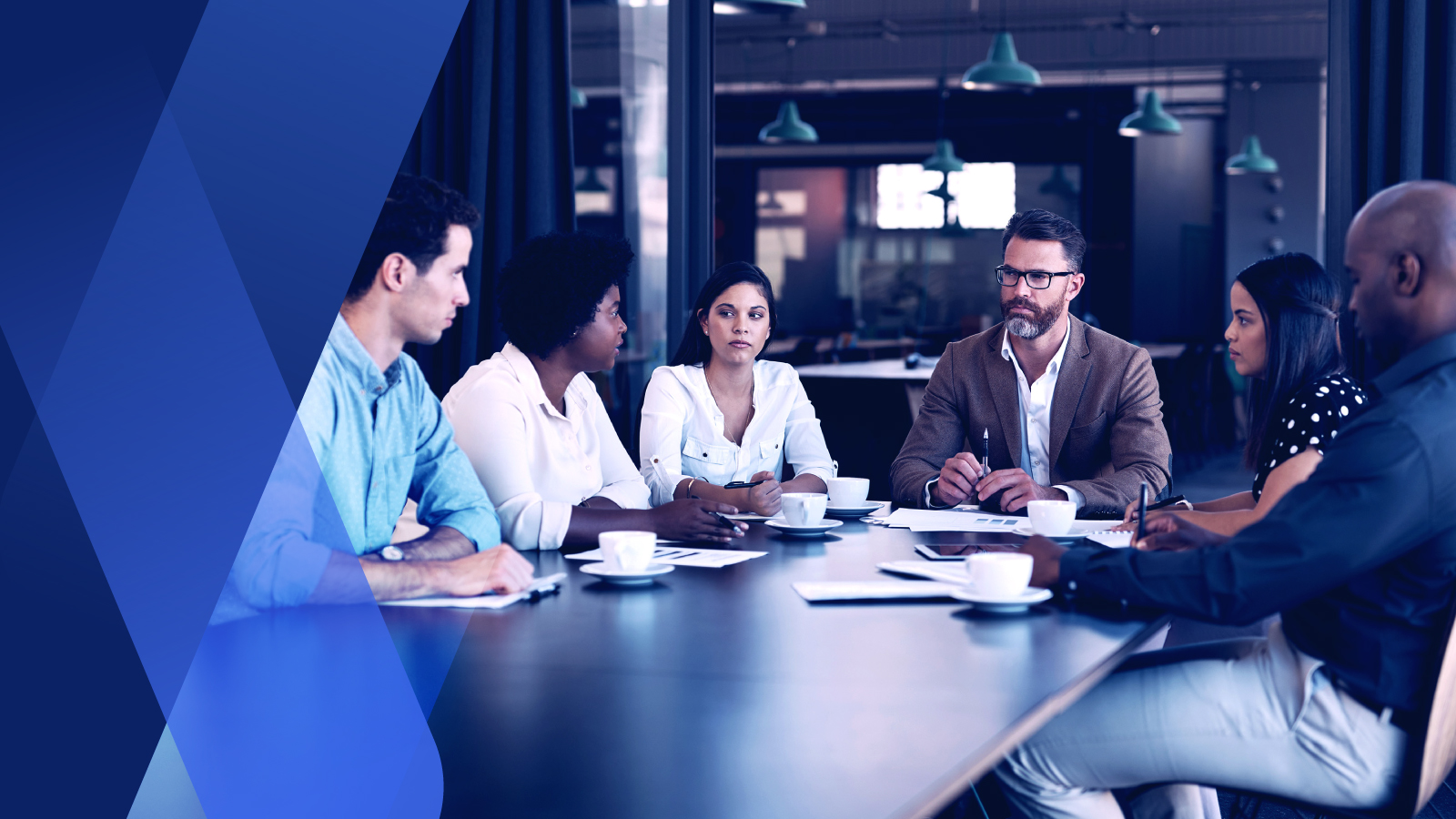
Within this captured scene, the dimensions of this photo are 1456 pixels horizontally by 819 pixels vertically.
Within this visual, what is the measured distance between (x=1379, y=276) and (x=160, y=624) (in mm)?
1767

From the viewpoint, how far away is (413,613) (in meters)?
1.61

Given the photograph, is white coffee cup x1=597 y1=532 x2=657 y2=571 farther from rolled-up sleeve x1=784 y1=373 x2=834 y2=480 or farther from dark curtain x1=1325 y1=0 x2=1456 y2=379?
dark curtain x1=1325 y1=0 x2=1456 y2=379

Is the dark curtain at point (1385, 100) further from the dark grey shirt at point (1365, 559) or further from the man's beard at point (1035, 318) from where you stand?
the dark grey shirt at point (1365, 559)

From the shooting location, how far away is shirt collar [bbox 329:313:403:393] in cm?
191

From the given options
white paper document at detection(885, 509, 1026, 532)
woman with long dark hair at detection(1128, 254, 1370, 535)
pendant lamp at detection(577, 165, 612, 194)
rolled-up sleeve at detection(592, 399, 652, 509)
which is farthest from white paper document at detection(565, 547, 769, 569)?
pendant lamp at detection(577, 165, 612, 194)

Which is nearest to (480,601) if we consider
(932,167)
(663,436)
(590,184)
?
(663,436)

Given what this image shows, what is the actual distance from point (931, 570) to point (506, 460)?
0.91m

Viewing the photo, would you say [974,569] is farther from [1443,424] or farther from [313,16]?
[313,16]

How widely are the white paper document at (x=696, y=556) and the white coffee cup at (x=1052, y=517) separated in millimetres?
506

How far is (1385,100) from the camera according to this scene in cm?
331

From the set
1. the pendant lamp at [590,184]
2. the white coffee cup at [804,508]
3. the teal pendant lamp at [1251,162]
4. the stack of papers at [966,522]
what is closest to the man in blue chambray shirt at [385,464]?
the white coffee cup at [804,508]

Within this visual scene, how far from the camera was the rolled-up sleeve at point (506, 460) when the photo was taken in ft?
7.22

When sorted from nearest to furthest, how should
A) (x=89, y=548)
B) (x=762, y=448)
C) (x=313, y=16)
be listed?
1. (x=89, y=548)
2. (x=762, y=448)
3. (x=313, y=16)

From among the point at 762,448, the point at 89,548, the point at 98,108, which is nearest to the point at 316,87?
the point at 98,108
